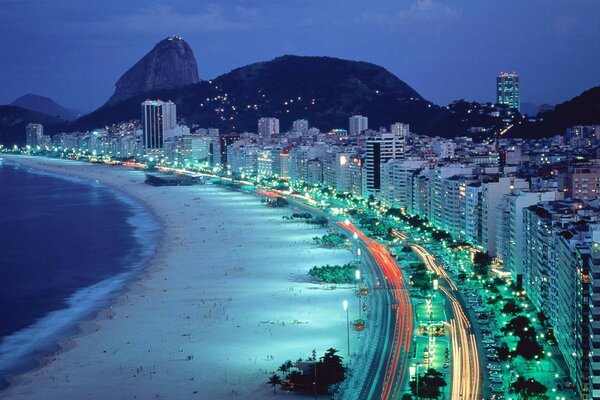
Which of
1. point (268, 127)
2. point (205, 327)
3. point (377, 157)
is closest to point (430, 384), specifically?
point (205, 327)

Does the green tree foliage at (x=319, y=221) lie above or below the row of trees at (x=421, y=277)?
above

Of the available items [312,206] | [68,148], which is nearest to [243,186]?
[312,206]

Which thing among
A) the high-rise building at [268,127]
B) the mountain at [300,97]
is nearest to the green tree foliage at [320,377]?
the mountain at [300,97]

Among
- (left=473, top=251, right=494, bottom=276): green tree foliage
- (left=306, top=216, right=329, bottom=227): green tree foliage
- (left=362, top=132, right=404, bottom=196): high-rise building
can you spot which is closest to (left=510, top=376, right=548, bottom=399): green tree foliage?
(left=473, top=251, right=494, bottom=276): green tree foliage

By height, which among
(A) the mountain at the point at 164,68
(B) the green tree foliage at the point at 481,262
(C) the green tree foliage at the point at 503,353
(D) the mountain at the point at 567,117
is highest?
(A) the mountain at the point at 164,68

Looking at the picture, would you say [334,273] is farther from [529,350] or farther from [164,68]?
[164,68]

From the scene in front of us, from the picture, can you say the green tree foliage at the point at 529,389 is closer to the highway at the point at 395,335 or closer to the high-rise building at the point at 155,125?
the highway at the point at 395,335
